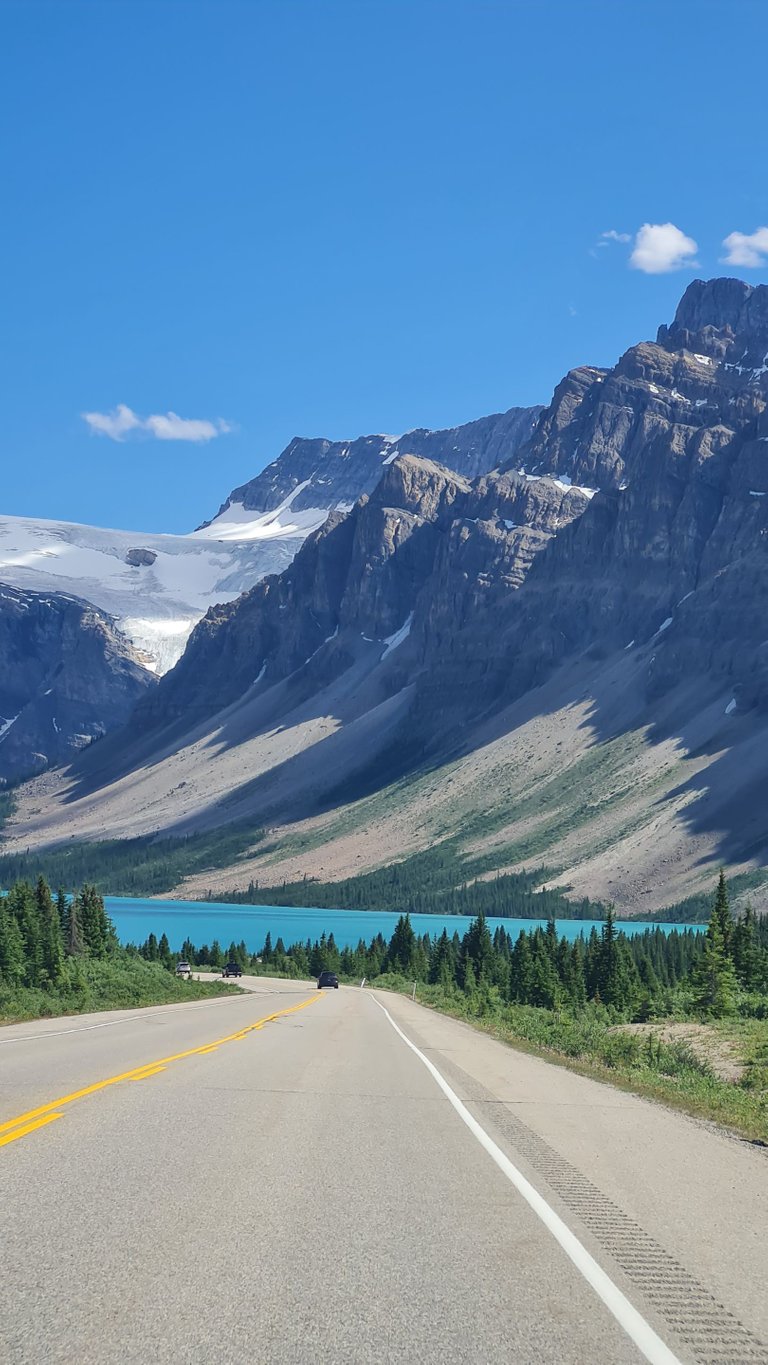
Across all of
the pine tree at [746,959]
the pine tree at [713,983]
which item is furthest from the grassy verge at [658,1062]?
the pine tree at [746,959]

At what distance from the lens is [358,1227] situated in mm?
8859

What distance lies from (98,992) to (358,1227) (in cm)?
3498

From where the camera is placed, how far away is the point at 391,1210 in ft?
31.2

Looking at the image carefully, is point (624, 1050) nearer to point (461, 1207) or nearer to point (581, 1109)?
point (581, 1109)

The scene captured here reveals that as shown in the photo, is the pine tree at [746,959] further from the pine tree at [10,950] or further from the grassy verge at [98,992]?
the pine tree at [10,950]

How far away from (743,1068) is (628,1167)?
655 inches

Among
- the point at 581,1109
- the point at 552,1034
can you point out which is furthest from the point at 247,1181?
the point at 552,1034

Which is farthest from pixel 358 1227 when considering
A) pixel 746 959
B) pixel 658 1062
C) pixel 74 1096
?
pixel 746 959

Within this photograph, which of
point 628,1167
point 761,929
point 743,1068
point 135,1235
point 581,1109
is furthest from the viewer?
point 761,929

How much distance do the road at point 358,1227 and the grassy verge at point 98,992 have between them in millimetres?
14977

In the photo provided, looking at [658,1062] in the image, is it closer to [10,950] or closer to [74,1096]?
[74,1096]

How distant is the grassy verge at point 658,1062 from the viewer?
754 inches

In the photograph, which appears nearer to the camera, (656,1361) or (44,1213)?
(656,1361)

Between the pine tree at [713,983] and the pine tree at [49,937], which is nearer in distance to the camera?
the pine tree at [49,937]
